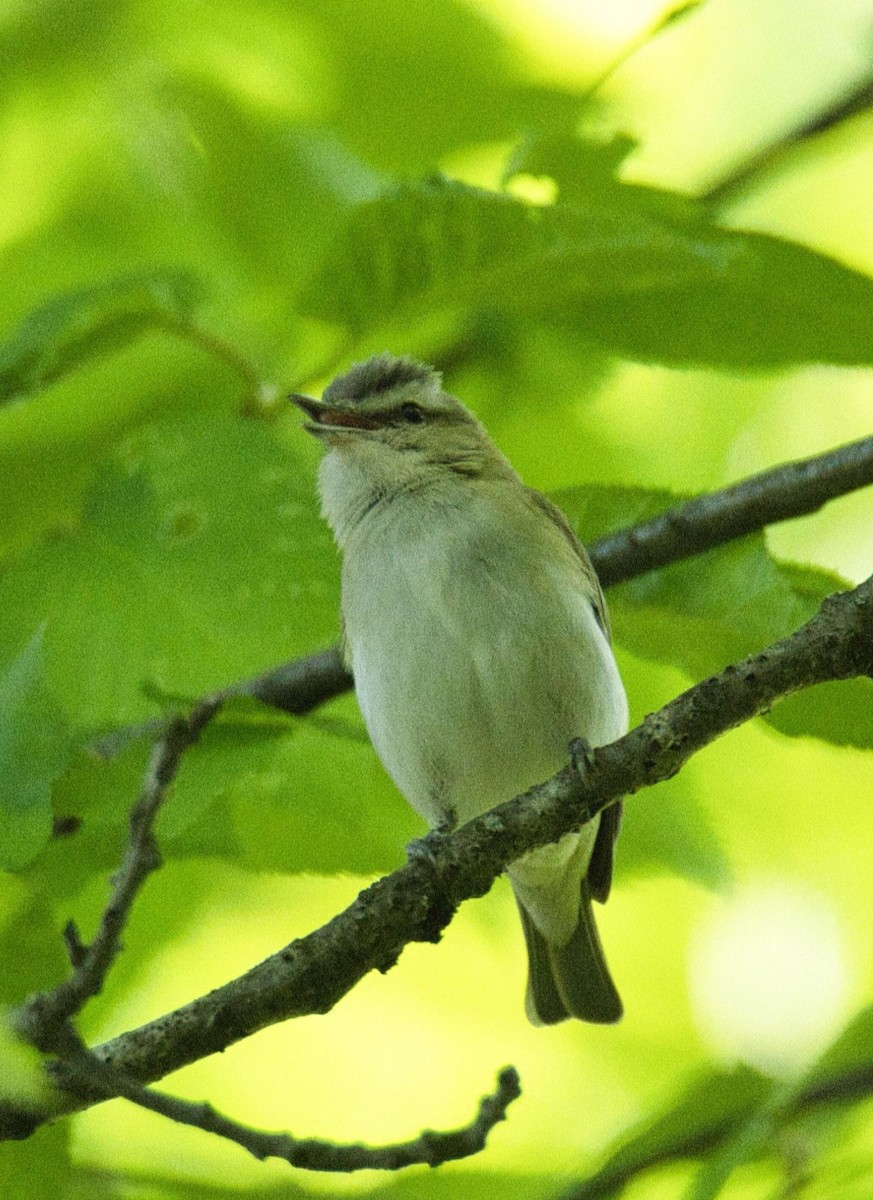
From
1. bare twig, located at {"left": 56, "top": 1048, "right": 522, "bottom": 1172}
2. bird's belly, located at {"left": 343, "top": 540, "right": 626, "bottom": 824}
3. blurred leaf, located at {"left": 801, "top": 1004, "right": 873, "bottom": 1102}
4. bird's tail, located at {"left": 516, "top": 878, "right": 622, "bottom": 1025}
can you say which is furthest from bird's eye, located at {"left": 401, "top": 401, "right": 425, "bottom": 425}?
blurred leaf, located at {"left": 801, "top": 1004, "right": 873, "bottom": 1102}

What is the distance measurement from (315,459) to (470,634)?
3.75 feet

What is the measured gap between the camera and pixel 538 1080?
16.5 ft

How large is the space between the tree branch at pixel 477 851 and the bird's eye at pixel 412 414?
2525mm

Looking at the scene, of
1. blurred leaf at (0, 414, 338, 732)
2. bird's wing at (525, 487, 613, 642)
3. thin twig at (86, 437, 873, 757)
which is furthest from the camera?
bird's wing at (525, 487, 613, 642)

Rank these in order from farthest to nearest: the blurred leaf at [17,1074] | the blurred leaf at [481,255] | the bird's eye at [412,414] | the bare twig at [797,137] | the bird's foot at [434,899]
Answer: the bird's eye at [412,414]
the bare twig at [797,137]
the blurred leaf at [481,255]
the bird's foot at [434,899]
the blurred leaf at [17,1074]

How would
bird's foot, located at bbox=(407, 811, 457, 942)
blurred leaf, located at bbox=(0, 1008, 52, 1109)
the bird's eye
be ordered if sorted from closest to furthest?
blurred leaf, located at bbox=(0, 1008, 52, 1109) → bird's foot, located at bbox=(407, 811, 457, 942) → the bird's eye

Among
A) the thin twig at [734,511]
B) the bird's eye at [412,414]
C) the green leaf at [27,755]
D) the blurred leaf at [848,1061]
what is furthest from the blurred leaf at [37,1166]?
the bird's eye at [412,414]

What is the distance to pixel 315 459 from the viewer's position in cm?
531

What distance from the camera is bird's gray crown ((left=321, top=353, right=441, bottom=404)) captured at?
5.11 meters

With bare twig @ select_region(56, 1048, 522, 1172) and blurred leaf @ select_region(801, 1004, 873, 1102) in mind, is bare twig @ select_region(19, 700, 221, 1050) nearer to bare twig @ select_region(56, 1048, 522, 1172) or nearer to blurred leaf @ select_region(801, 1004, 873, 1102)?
bare twig @ select_region(56, 1048, 522, 1172)

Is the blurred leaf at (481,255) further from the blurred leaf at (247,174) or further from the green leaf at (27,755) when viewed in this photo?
the green leaf at (27,755)

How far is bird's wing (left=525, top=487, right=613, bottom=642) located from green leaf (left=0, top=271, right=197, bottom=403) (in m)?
1.23

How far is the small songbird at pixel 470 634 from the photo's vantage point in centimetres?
454

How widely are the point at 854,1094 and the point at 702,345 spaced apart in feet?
5.74
